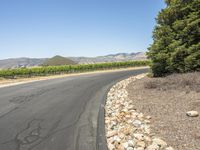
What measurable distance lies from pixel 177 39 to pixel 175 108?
27.4ft

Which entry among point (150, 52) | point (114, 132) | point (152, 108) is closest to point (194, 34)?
point (150, 52)

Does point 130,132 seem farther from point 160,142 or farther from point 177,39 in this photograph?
point 177,39

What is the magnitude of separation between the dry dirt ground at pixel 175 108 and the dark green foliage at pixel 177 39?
238 centimetres

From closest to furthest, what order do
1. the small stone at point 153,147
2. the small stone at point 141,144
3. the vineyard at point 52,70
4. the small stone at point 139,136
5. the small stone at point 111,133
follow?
the small stone at point 153,147, the small stone at point 141,144, the small stone at point 139,136, the small stone at point 111,133, the vineyard at point 52,70

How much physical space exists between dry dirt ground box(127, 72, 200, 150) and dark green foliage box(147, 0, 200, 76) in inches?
93.7

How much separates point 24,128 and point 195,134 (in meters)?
5.31

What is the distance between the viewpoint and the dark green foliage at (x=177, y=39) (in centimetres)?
1306

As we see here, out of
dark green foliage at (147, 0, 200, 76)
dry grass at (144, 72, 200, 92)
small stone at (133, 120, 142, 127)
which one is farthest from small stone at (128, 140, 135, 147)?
dark green foliage at (147, 0, 200, 76)

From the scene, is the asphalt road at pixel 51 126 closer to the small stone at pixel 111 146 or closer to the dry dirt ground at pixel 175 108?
the small stone at pixel 111 146

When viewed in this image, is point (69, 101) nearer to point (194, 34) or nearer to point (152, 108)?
point (152, 108)

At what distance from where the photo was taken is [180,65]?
1386cm

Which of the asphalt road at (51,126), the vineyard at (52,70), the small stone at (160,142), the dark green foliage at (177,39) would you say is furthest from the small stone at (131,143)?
the vineyard at (52,70)


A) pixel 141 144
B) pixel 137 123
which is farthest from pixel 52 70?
pixel 141 144

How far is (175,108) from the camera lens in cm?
759
